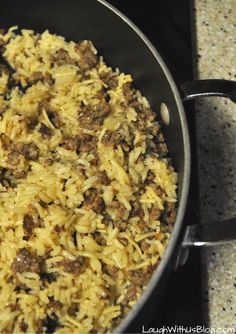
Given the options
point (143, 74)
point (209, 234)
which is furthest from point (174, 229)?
point (143, 74)

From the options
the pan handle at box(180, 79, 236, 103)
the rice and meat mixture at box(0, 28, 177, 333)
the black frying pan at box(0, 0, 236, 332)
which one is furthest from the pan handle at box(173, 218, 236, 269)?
the pan handle at box(180, 79, 236, 103)

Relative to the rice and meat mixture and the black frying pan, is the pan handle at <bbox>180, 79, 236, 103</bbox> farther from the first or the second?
the rice and meat mixture

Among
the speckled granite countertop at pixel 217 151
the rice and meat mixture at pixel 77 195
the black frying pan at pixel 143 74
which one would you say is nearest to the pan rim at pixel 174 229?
the black frying pan at pixel 143 74

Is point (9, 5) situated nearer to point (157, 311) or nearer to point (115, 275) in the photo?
point (115, 275)

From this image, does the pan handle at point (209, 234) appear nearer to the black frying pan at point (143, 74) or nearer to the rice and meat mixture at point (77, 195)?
the black frying pan at point (143, 74)

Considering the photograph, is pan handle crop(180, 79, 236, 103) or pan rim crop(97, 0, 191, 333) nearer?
pan rim crop(97, 0, 191, 333)

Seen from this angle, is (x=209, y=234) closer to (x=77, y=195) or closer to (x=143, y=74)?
(x=77, y=195)
